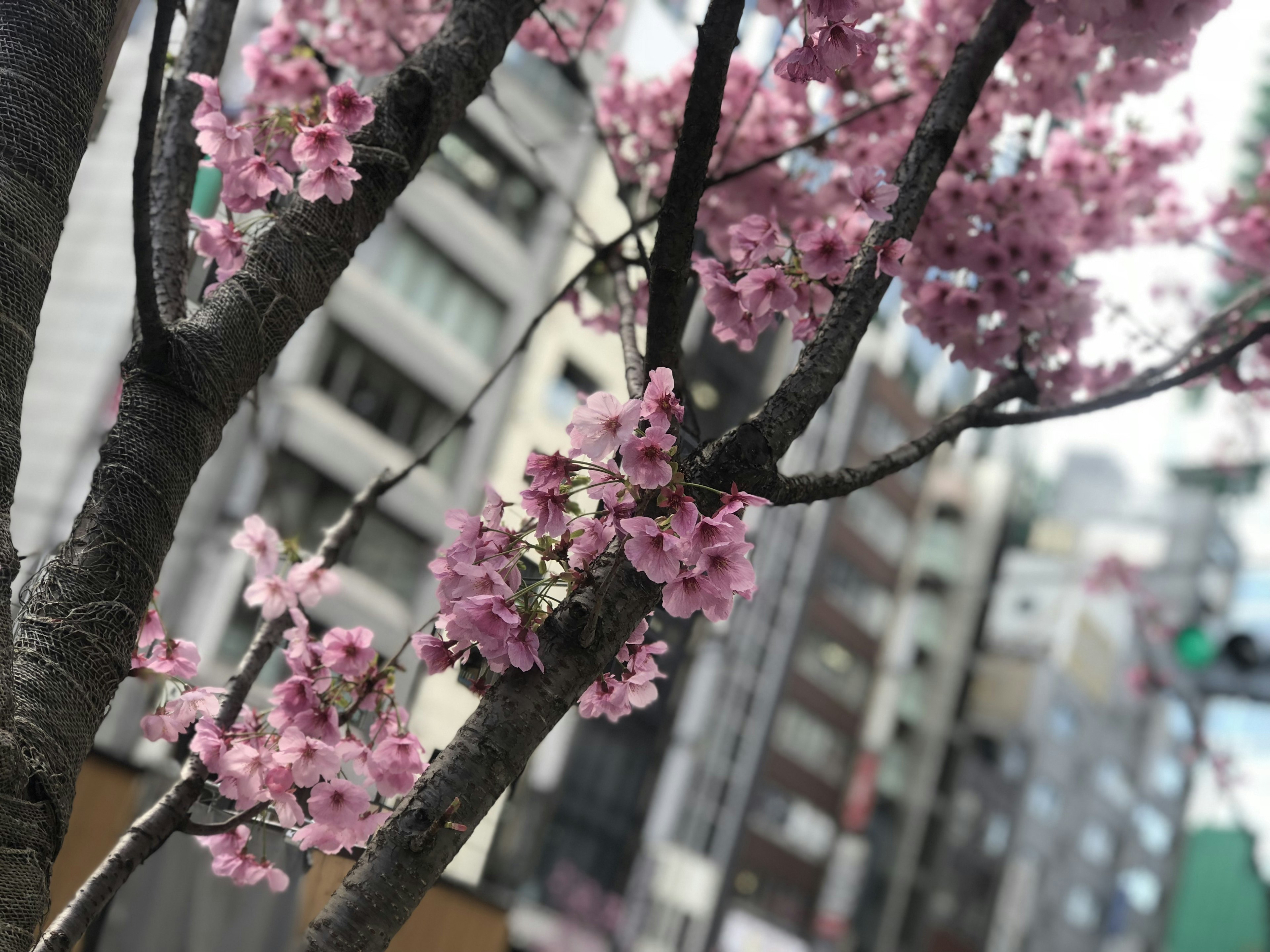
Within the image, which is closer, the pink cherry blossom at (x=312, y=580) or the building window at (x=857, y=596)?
the pink cherry blossom at (x=312, y=580)

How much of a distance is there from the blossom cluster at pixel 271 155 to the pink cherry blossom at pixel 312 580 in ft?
2.71

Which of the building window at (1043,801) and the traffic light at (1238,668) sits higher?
the building window at (1043,801)

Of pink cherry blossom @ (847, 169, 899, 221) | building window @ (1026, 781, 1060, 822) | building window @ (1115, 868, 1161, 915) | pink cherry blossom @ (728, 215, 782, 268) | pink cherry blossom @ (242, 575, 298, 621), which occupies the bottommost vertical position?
pink cherry blossom @ (242, 575, 298, 621)

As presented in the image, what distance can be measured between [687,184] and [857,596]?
39.6 m

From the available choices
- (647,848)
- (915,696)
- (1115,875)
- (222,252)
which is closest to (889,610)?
(915,696)

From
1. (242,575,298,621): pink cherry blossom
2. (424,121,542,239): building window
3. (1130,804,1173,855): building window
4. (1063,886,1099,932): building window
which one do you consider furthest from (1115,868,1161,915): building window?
(242,575,298,621): pink cherry blossom

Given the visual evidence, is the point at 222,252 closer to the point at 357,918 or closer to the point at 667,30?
the point at 357,918

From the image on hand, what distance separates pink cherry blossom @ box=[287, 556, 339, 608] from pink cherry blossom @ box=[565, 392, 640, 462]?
157cm

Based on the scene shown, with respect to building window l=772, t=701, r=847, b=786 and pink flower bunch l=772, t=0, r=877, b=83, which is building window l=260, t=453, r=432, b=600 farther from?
building window l=772, t=701, r=847, b=786

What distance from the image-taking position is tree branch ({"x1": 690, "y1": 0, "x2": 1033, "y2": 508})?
2312 millimetres

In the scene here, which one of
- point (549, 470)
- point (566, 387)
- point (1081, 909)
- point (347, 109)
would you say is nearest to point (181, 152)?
point (347, 109)

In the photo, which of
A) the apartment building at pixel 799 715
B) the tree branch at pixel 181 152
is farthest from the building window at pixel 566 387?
the tree branch at pixel 181 152

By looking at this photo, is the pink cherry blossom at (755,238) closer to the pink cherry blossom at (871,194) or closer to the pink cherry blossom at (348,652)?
the pink cherry blossom at (871,194)

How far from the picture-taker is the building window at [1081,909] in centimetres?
4956
